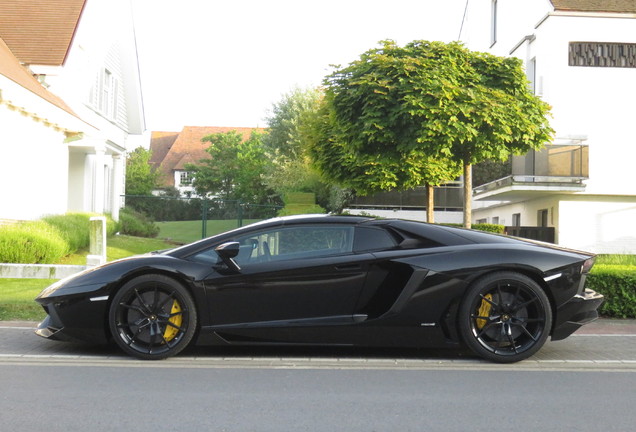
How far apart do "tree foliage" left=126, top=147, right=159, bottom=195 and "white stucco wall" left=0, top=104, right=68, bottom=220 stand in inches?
1907

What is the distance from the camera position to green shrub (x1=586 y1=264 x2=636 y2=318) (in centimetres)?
979

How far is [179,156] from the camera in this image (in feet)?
277

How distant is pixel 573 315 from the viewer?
6.82 m

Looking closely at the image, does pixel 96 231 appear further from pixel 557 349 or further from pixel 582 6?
pixel 582 6

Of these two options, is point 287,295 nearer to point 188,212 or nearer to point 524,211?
point 188,212

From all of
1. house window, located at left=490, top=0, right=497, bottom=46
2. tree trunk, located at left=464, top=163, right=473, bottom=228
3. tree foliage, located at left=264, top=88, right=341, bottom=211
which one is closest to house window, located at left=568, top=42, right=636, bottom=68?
house window, located at left=490, top=0, right=497, bottom=46

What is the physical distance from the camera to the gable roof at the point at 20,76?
18250 mm

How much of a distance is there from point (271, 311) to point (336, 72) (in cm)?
1174

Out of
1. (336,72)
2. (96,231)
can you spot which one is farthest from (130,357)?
(336,72)

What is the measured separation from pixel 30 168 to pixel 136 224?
9.71m

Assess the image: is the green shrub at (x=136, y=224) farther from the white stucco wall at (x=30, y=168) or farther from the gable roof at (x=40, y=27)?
the gable roof at (x=40, y=27)

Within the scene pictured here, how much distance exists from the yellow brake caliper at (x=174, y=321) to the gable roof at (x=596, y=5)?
89.5 feet

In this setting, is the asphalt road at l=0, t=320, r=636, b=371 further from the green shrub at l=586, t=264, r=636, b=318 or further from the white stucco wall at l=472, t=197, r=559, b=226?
the white stucco wall at l=472, t=197, r=559, b=226

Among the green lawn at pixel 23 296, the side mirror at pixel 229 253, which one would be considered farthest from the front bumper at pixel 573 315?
the green lawn at pixel 23 296
